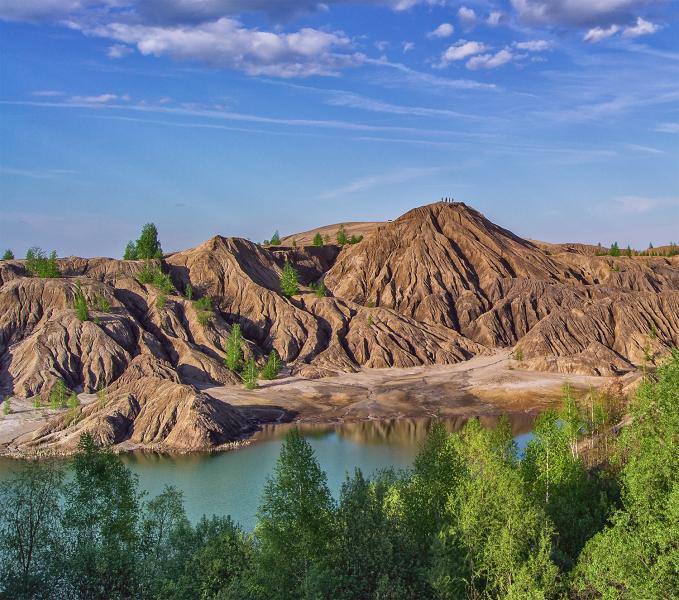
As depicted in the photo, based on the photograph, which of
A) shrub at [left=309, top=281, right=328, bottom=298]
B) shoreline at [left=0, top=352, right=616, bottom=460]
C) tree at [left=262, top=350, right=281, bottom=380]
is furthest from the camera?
shrub at [left=309, top=281, right=328, bottom=298]

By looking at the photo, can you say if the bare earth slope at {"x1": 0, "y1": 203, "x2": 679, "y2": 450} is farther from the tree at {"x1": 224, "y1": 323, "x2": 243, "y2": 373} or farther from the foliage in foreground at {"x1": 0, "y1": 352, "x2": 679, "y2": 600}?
the foliage in foreground at {"x1": 0, "y1": 352, "x2": 679, "y2": 600}

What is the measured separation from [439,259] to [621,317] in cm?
3223

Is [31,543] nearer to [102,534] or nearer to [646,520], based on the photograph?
[102,534]

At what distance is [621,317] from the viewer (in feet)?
368

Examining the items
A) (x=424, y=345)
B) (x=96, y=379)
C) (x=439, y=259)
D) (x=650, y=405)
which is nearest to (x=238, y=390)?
(x=96, y=379)

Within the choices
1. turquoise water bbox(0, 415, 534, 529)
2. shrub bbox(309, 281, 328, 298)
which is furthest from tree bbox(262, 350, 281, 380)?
shrub bbox(309, 281, 328, 298)

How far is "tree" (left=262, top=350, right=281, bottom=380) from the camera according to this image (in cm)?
9256

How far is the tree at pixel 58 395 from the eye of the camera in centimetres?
7525

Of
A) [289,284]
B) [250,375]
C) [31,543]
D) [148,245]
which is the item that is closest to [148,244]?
A: [148,245]

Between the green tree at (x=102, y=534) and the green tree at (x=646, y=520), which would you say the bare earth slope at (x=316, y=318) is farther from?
the green tree at (x=646, y=520)

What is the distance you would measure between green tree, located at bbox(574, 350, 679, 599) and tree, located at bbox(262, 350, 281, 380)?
2657 inches

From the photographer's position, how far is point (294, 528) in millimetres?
28797

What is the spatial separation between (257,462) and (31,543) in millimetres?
30293

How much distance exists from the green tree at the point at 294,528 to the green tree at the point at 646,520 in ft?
31.5
